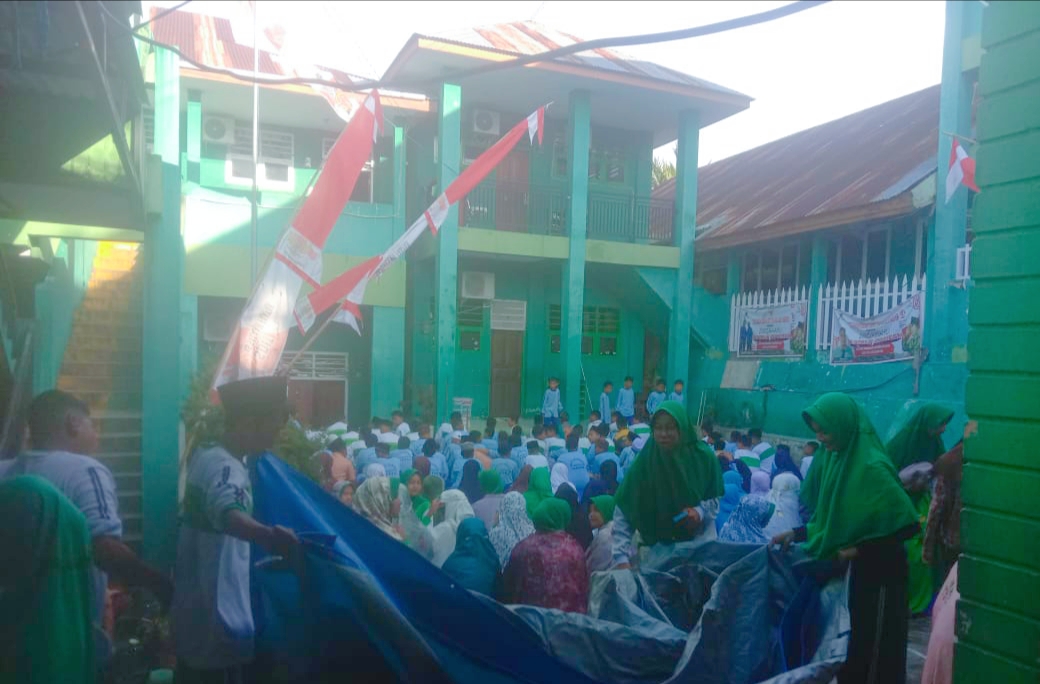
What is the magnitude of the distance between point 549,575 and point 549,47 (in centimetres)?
1006

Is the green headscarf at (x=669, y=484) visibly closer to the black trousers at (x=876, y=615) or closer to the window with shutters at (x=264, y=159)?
the black trousers at (x=876, y=615)

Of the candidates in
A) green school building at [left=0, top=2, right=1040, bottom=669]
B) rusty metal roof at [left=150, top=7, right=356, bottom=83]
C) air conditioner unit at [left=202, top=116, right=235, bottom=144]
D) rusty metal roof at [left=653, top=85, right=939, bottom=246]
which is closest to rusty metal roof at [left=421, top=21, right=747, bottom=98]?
green school building at [left=0, top=2, right=1040, bottom=669]

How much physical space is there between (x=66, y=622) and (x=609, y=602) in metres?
2.05

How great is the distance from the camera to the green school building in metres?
5.75

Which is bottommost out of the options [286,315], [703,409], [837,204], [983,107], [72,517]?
[703,409]

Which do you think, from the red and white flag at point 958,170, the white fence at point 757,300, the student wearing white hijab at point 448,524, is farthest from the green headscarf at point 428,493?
the white fence at point 757,300

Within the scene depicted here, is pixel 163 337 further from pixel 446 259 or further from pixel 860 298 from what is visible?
pixel 860 298

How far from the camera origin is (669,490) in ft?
11.8

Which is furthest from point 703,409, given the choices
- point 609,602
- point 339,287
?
point 609,602

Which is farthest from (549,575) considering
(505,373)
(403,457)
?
(505,373)

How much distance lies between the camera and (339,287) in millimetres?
Result: 7117

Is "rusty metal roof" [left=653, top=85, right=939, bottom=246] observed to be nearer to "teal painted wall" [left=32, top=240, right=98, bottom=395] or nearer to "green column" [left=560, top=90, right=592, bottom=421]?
"green column" [left=560, top=90, right=592, bottom=421]

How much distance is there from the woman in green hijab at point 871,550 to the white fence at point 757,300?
8.72 meters

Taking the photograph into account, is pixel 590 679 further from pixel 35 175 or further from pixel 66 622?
pixel 35 175
